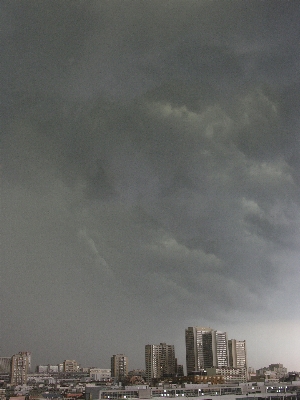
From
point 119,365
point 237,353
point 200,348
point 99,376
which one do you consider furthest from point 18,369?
point 237,353

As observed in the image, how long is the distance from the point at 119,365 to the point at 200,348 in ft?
23.7

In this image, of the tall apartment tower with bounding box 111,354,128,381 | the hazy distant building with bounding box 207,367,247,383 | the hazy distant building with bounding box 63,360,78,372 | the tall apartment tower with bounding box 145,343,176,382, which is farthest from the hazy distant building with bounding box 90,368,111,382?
the hazy distant building with bounding box 207,367,247,383

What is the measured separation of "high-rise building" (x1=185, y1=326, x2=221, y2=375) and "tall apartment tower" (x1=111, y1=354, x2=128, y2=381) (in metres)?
5.55

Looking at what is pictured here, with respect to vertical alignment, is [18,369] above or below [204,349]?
below

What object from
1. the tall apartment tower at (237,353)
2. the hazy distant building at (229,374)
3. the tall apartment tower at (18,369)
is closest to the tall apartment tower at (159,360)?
the tall apartment tower at (237,353)

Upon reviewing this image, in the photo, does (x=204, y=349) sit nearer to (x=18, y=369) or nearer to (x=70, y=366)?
(x=18, y=369)

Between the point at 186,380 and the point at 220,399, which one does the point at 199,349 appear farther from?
the point at 220,399

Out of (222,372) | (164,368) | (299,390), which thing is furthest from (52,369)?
(299,390)

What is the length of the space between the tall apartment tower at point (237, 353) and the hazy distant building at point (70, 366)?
20.8 m

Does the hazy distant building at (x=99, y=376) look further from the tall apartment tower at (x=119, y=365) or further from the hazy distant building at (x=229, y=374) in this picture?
the hazy distant building at (x=229, y=374)

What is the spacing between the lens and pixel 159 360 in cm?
3722

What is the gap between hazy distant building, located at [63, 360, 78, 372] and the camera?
170ft

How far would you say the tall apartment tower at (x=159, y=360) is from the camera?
36594 mm

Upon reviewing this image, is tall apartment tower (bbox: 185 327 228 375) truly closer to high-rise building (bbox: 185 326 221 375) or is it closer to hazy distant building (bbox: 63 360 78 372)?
high-rise building (bbox: 185 326 221 375)
